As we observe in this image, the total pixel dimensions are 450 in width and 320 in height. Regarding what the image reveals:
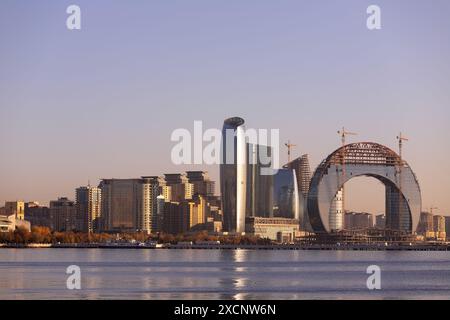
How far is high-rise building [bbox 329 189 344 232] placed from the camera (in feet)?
601

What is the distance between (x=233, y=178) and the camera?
181 m

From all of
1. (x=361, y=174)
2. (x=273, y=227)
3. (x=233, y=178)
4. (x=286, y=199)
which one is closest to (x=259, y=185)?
(x=273, y=227)

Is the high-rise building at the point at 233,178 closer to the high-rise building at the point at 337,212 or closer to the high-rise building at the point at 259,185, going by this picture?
the high-rise building at the point at 259,185

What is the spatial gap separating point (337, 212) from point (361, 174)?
709 inches

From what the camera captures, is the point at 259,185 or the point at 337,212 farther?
the point at 259,185

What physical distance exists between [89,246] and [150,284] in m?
112

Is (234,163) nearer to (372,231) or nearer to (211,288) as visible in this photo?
(372,231)

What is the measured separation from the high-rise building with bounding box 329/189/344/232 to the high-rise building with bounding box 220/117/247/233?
14754 mm

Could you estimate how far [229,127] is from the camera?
577 ft

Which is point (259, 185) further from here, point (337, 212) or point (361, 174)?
point (361, 174)

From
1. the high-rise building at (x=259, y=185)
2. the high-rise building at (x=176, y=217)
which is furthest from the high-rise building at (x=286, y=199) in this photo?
the high-rise building at (x=176, y=217)

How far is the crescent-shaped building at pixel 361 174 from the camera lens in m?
167

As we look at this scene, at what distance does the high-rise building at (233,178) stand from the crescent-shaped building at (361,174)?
44.3 feet

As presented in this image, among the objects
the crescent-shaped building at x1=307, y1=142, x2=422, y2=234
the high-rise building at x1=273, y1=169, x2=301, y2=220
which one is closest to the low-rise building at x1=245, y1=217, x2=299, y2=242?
the high-rise building at x1=273, y1=169, x2=301, y2=220
